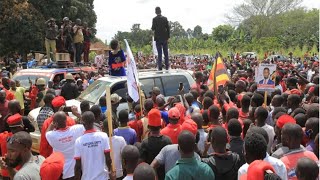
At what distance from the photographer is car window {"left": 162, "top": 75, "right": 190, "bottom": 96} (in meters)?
9.57

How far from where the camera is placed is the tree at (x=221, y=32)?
69688mm

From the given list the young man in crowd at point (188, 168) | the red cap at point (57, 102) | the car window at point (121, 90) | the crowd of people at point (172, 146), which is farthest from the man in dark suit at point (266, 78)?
the young man in crowd at point (188, 168)

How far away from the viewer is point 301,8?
60094 mm

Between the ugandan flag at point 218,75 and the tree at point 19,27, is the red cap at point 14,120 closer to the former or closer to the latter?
the ugandan flag at point 218,75

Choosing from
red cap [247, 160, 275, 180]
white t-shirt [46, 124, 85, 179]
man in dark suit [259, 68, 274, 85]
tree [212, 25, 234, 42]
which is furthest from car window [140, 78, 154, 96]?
tree [212, 25, 234, 42]

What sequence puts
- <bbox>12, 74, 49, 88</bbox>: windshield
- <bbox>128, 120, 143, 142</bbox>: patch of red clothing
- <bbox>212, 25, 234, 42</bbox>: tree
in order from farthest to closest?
1. <bbox>212, 25, 234, 42</bbox>: tree
2. <bbox>12, 74, 49, 88</bbox>: windshield
3. <bbox>128, 120, 143, 142</bbox>: patch of red clothing

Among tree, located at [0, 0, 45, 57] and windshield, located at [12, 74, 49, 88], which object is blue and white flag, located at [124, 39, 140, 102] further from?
tree, located at [0, 0, 45, 57]

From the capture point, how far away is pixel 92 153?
4.79 meters

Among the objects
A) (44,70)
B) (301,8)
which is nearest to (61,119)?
(44,70)

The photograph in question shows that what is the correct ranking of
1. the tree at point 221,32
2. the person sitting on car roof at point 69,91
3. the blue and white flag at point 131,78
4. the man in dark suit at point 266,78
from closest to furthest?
1. the blue and white flag at point 131,78
2. the man in dark suit at point 266,78
3. the person sitting on car roof at point 69,91
4. the tree at point 221,32

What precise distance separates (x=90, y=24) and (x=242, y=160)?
105 ft

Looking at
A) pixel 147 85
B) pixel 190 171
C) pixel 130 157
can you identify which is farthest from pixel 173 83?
pixel 190 171

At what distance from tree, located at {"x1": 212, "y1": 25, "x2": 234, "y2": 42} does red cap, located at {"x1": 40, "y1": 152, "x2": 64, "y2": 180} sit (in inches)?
2626

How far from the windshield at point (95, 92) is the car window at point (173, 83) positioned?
133cm
